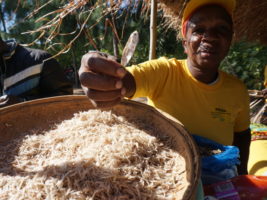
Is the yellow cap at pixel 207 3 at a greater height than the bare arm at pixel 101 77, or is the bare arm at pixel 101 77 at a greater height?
the yellow cap at pixel 207 3

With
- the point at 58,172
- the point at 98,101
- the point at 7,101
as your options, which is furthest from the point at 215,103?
the point at 7,101

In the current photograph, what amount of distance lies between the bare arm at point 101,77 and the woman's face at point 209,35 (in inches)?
21.2

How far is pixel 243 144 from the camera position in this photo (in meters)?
1.34

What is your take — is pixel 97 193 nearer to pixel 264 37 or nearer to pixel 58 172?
pixel 58 172

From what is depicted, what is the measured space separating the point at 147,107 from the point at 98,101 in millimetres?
295

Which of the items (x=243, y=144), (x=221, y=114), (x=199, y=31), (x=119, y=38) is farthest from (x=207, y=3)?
(x=119, y=38)

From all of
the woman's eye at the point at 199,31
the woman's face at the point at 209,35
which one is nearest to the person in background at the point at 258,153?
the woman's face at the point at 209,35

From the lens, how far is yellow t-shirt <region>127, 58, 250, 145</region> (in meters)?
1.05

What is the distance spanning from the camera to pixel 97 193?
27.7 inches

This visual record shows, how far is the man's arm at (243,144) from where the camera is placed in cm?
132

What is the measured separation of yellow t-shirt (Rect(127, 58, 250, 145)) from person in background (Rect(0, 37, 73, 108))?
1.18m

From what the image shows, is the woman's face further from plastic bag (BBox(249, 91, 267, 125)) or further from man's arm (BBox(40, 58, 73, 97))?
plastic bag (BBox(249, 91, 267, 125))

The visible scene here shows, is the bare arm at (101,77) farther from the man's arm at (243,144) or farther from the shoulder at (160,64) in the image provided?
the man's arm at (243,144)

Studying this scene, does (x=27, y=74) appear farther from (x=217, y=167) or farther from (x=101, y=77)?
(x=217, y=167)
